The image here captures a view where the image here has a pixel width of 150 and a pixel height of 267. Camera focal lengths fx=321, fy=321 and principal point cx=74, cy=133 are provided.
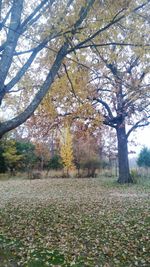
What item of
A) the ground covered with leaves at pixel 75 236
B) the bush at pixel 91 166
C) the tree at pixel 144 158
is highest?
the tree at pixel 144 158

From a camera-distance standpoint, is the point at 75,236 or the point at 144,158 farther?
the point at 144,158

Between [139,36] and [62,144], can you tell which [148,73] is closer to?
[139,36]

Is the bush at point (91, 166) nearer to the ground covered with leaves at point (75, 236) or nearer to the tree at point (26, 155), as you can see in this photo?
the tree at point (26, 155)

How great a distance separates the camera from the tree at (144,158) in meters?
27.4

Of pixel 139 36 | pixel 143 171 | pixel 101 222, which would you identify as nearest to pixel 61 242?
pixel 101 222

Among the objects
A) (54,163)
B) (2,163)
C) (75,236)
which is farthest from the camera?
(54,163)

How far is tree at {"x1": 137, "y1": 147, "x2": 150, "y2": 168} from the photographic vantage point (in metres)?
27.4

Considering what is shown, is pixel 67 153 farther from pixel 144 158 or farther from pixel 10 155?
pixel 144 158

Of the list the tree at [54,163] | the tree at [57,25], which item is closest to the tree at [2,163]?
the tree at [54,163]

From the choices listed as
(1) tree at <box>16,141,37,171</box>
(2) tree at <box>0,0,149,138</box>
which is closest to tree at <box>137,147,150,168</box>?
(1) tree at <box>16,141,37,171</box>

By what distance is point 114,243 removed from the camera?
220 inches

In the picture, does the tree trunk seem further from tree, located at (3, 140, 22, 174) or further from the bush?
tree, located at (3, 140, 22, 174)

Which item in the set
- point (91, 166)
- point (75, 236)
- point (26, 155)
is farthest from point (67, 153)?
point (75, 236)

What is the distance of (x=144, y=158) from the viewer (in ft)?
90.6
